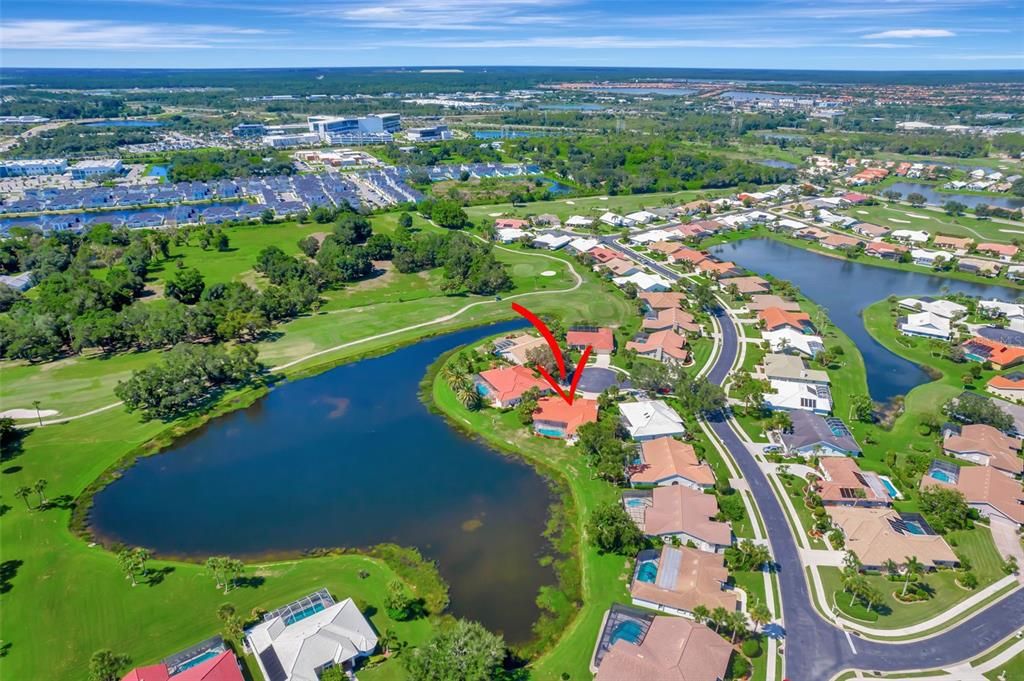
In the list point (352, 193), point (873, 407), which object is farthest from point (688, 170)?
point (873, 407)

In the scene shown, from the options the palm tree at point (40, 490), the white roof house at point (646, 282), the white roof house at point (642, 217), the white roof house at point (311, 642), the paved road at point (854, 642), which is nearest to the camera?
the white roof house at point (311, 642)

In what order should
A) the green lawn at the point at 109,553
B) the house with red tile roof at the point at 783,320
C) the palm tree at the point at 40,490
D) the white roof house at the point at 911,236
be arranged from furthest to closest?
the white roof house at the point at 911,236 < the house with red tile roof at the point at 783,320 < the palm tree at the point at 40,490 < the green lawn at the point at 109,553

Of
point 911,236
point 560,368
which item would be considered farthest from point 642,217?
point 560,368

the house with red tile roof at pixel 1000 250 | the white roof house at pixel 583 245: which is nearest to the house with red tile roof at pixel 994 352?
the house with red tile roof at pixel 1000 250

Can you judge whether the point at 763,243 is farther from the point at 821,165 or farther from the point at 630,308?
the point at 821,165

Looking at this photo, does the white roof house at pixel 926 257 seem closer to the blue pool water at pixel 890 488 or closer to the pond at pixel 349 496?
the blue pool water at pixel 890 488

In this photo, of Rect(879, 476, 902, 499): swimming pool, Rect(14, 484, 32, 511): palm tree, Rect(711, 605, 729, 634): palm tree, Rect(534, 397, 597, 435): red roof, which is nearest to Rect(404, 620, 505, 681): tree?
Rect(711, 605, 729, 634): palm tree

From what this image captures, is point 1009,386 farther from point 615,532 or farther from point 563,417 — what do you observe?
point 615,532

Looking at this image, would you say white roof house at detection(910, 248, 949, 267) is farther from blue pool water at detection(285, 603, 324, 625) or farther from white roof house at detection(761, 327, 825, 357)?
blue pool water at detection(285, 603, 324, 625)
